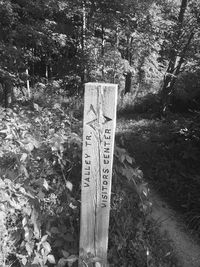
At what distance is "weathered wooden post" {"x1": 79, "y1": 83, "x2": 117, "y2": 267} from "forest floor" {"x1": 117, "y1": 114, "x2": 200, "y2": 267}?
113cm

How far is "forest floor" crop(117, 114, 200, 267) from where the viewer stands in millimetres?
3957

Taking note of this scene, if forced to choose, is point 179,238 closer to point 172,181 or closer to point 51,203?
point 172,181

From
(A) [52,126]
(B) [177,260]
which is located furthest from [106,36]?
(B) [177,260]

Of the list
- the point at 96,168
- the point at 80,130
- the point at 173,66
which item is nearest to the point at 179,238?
the point at 80,130

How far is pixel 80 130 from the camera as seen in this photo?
327 cm

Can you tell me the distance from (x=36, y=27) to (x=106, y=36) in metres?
3.18

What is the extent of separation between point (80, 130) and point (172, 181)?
8.38ft

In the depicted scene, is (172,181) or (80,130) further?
(172,181)

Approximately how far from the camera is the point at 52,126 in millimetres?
3254

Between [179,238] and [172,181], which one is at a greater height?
[172,181]

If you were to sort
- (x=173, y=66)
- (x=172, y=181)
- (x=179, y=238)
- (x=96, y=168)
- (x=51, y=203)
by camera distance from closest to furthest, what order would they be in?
(x=96, y=168)
(x=51, y=203)
(x=179, y=238)
(x=172, y=181)
(x=173, y=66)

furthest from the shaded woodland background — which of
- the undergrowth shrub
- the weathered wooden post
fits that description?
the weathered wooden post

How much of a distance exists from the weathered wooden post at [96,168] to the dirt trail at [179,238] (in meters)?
1.18

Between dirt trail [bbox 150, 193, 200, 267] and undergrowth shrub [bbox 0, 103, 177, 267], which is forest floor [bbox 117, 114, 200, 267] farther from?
undergrowth shrub [bbox 0, 103, 177, 267]
